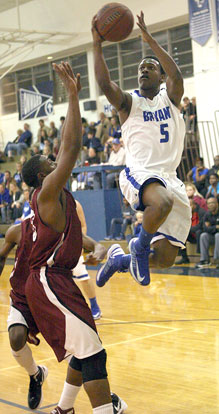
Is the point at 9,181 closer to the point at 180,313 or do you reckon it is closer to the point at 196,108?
the point at 196,108

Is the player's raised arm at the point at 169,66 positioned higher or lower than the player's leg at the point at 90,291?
higher

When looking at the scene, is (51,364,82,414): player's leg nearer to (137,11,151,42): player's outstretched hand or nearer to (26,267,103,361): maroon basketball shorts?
(26,267,103,361): maroon basketball shorts

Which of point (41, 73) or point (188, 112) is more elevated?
point (41, 73)

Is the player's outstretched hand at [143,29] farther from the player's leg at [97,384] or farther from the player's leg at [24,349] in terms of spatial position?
the player's leg at [97,384]

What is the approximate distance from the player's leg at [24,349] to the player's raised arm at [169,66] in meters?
2.14

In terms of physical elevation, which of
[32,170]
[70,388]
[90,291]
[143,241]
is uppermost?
[32,170]

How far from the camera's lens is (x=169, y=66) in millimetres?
5113

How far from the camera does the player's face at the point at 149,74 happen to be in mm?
5176

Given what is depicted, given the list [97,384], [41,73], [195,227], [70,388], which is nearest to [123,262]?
[70,388]

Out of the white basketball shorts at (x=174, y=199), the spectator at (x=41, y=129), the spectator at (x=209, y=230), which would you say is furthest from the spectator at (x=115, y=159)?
the white basketball shorts at (x=174, y=199)

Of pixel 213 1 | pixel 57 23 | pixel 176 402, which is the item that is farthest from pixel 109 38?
pixel 57 23

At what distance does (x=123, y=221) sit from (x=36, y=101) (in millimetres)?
10258

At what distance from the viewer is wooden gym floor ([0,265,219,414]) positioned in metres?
4.74

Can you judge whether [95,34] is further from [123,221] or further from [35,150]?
[35,150]
